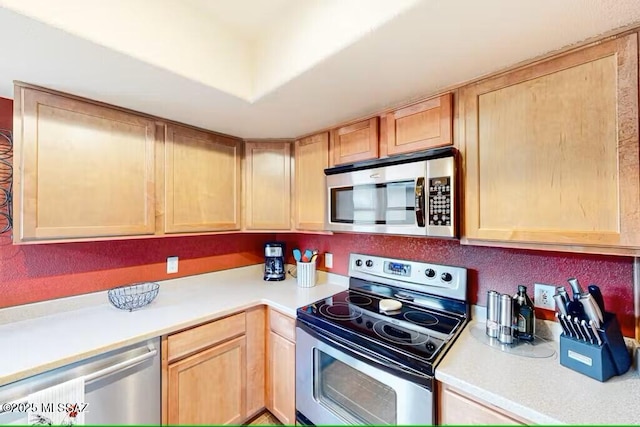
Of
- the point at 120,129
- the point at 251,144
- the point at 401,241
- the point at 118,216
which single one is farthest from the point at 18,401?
the point at 401,241

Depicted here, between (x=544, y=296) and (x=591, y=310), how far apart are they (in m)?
0.30

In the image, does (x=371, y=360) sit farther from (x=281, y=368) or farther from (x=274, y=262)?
(x=274, y=262)

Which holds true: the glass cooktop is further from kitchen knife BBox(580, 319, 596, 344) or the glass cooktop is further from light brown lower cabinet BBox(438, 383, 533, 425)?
kitchen knife BBox(580, 319, 596, 344)

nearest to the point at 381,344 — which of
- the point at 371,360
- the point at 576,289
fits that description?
the point at 371,360

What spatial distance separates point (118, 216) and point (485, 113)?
1879 mm

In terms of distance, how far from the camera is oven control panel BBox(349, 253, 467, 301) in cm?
144

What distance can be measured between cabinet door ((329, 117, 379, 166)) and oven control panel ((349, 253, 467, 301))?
69 cm

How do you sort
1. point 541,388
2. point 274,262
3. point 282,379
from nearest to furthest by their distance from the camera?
point 541,388
point 282,379
point 274,262

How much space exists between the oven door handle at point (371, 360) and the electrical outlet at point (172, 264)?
1083 mm

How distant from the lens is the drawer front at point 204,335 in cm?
135

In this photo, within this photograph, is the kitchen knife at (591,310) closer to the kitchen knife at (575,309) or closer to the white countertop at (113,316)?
the kitchen knife at (575,309)

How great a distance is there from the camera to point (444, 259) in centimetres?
153

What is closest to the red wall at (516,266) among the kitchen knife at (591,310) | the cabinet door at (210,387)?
the kitchen knife at (591,310)

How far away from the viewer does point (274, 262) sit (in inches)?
86.9
